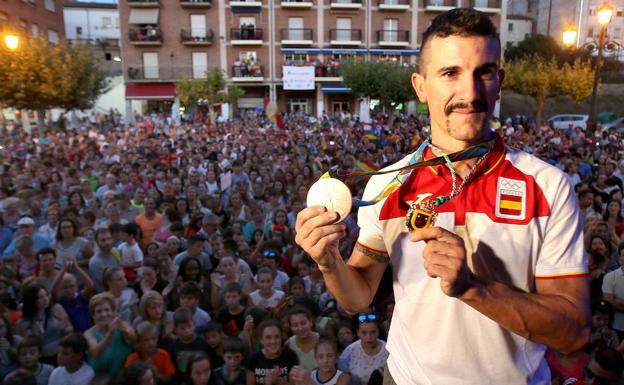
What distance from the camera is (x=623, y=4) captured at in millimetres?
39781

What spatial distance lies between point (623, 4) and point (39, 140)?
4304 cm

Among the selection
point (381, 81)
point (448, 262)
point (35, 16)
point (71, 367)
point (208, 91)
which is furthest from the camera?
point (35, 16)

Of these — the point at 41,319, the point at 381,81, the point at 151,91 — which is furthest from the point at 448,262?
the point at 151,91

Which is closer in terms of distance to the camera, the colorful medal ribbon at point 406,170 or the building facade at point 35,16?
the colorful medal ribbon at point 406,170

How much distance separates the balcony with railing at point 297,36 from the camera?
107 ft

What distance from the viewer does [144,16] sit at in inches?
1257

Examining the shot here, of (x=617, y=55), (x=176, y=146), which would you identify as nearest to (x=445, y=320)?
(x=176, y=146)

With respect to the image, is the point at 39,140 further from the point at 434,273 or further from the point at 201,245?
the point at 434,273

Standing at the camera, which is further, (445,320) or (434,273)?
(445,320)

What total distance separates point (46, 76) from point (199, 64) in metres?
14.5

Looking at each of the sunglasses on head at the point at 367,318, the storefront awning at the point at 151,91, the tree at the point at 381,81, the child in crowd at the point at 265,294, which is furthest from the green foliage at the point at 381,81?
the sunglasses on head at the point at 367,318

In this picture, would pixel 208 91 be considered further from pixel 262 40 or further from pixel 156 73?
pixel 262 40

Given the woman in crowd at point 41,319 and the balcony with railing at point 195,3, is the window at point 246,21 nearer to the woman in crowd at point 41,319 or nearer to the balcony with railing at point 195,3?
the balcony with railing at point 195,3

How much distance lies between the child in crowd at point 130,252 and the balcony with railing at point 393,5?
1189 inches
